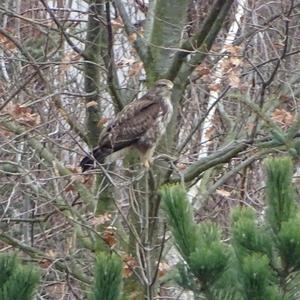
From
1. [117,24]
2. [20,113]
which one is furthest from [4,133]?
[117,24]

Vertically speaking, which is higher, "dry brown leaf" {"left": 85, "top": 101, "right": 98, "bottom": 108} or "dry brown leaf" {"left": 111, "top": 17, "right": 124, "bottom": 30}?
"dry brown leaf" {"left": 111, "top": 17, "right": 124, "bottom": 30}

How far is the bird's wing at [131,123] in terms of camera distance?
22.2 feet

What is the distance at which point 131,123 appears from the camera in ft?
22.7

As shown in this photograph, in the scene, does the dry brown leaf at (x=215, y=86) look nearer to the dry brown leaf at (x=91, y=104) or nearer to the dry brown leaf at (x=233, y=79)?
the dry brown leaf at (x=233, y=79)

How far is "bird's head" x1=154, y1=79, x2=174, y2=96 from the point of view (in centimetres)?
645

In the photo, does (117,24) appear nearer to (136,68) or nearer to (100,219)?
(136,68)

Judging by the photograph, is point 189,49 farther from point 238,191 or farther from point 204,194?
point 238,191

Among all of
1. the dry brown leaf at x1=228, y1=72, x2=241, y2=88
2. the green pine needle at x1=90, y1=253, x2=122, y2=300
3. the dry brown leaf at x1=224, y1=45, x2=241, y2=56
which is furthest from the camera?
the dry brown leaf at x1=224, y1=45, x2=241, y2=56

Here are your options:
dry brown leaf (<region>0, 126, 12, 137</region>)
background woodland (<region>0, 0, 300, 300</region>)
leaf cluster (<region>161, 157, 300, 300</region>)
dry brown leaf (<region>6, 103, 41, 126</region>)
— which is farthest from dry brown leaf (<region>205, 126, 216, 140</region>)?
leaf cluster (<region>161, 157, 300, 300</region>)

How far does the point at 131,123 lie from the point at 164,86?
0.56 m

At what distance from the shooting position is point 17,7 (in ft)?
27.8

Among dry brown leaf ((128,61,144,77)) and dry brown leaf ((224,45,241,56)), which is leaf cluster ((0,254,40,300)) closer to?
dry brown leaf ((224,45,241,56))

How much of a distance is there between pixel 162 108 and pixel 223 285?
355cm

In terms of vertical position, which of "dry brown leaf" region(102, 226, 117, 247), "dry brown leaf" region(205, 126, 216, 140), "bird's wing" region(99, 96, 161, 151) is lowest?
"dry brown leaf" region(102, 226, 117, 247)
